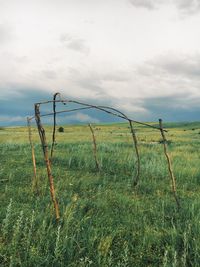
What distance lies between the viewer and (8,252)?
648 centimetres

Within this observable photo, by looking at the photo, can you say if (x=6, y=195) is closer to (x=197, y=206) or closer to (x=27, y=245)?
(x=27, y=245)

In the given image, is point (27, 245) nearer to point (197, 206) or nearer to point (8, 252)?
point (8, 252)

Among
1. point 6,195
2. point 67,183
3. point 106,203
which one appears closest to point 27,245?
point 106,203

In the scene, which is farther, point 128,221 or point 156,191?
point 156,191

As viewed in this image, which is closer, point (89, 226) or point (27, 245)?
point (27, 245)

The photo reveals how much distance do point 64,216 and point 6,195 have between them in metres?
3.29

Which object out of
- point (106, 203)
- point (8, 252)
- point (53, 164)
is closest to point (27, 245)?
point (8, 252)

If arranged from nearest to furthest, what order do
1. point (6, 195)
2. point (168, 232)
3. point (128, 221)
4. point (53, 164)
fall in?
point (168, 232) → point (128, 221) → point (6, 195) → point (53, 164)

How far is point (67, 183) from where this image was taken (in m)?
12.6

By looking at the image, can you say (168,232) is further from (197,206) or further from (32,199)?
(32,199)

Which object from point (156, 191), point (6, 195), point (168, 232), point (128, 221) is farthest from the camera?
point (156, 191)

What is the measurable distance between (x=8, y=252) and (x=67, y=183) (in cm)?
616

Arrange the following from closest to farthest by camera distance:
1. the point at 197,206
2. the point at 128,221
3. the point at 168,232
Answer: the point at 168,232 < the point at 128,221 < the point at 197,206

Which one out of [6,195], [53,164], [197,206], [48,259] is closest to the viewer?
[48,259]
